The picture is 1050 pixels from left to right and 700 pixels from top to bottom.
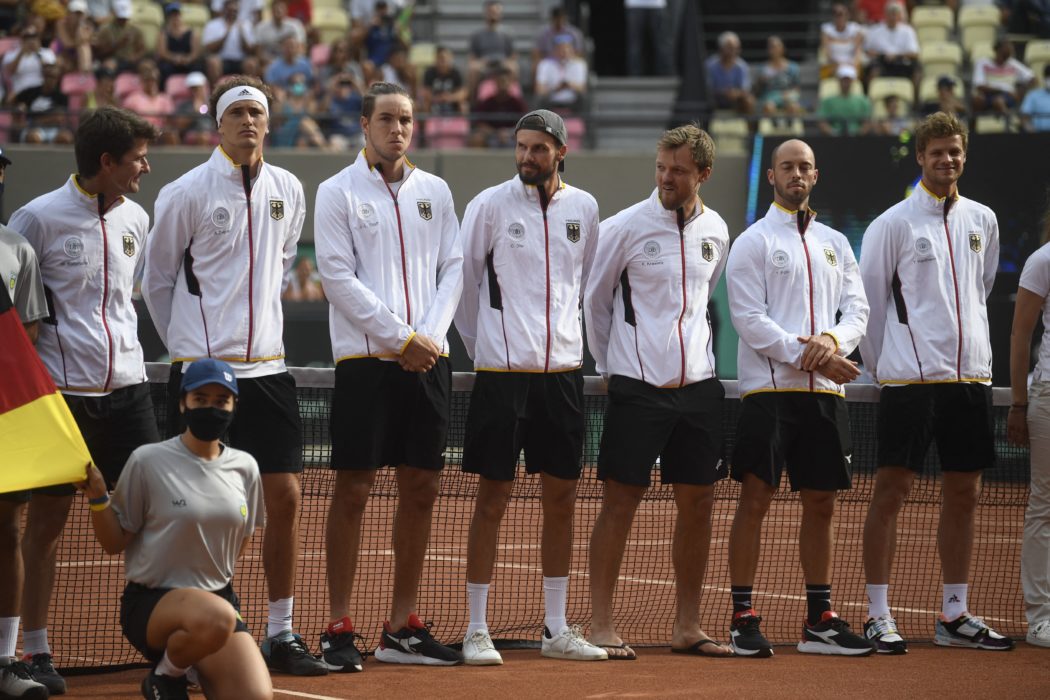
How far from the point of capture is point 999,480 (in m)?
10.3

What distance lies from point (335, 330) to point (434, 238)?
2.34 ft

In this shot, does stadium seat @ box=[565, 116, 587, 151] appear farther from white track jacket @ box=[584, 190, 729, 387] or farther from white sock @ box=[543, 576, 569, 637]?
white sock @ box=[543, 576, 569, 637]

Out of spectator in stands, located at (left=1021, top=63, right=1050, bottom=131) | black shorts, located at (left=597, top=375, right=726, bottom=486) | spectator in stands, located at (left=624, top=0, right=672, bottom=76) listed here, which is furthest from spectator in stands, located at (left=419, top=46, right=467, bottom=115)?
black shorts, located at (left=597, top=375, right=726, bottom=486)

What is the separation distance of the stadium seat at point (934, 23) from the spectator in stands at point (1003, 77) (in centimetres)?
164

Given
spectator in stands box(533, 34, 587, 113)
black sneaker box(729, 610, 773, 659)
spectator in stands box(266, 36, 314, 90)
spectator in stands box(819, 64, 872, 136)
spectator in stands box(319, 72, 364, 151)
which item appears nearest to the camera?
black sneaker box(729, 610, 773, 659)

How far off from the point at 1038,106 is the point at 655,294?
13.7 metres

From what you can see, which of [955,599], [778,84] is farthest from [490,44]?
[955,599]

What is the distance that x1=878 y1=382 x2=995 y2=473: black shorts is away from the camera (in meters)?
8.29

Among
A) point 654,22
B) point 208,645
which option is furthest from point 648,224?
point 654,22

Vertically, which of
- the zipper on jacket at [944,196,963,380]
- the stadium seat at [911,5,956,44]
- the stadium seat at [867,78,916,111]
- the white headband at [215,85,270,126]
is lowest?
the zipper on jacket at [944,196,963,380]

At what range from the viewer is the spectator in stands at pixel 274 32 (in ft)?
70.7

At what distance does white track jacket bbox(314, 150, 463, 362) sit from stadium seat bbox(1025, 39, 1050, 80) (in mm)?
15425

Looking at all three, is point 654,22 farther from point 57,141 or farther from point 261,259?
point 261,259

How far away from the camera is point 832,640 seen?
8.05 metres
